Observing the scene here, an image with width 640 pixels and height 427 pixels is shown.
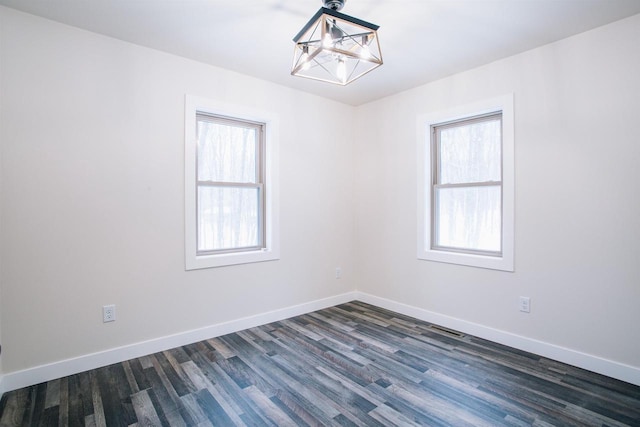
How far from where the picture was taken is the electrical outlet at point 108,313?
2.61 metres

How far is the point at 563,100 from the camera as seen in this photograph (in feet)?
8.78

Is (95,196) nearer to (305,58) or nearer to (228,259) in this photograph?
(228,259)

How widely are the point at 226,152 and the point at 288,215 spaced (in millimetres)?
950

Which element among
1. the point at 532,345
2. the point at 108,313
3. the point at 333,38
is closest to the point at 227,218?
the point at 108,313

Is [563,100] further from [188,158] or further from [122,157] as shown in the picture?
[122,157]

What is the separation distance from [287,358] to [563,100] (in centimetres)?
306

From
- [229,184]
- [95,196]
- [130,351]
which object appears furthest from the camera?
[229,184]

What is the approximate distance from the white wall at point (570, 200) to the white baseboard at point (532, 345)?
0.14 feet

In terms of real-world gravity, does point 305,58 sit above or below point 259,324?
above

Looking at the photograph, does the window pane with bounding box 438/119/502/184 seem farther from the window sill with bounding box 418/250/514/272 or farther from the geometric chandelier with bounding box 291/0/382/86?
the geometric chandelier with bounding box 291/0/382/86

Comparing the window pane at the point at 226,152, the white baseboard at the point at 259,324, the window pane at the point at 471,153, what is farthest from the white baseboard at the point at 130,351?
the window pane at the point at 471,153

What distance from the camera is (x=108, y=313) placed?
262cm

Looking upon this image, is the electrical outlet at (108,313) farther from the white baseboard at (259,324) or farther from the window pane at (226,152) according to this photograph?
the window pane at (226,152)

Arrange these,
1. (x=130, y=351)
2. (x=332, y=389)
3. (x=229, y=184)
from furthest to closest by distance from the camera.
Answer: (x=229, y=184), (x=130, y=351), (x=332, y=389)
